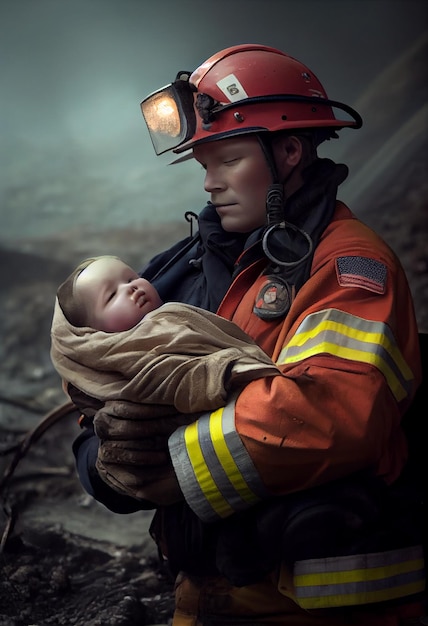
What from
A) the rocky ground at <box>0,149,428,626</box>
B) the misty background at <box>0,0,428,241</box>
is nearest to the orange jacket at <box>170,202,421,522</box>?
the rocky ground at <box>0,149,428,626</box>

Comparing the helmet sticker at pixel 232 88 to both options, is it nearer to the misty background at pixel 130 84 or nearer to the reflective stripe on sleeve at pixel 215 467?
the reflective stripe on sleeve at pixel 215 467

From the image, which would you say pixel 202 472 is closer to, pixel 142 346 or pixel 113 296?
pixel 142 346

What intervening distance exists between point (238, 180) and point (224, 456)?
657 millimetres

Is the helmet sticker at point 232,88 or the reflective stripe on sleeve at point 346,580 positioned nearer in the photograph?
the reflective stripe on sleeve at point 346,580

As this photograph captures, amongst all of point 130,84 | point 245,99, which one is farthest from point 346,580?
point 130,84

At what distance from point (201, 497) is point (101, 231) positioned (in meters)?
2.22

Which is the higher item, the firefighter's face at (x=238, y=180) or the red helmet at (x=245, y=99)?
the red helmet at (x=245, y=99)

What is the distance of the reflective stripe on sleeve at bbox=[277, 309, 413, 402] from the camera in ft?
5.63

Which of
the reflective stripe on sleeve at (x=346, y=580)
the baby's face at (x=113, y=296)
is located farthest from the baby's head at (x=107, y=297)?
the reflective stripe on sleeve at (x=346, y=580)

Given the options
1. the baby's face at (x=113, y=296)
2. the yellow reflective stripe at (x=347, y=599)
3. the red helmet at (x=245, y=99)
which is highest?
the red helmet at (x=245, y=99)

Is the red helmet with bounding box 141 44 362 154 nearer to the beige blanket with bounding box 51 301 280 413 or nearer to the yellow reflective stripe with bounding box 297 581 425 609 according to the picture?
the beige blanket with bounding box 51 301 280 413

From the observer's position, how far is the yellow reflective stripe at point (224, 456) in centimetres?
166

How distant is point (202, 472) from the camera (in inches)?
66.2

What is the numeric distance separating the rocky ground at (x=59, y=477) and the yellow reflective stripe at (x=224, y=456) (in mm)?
684
